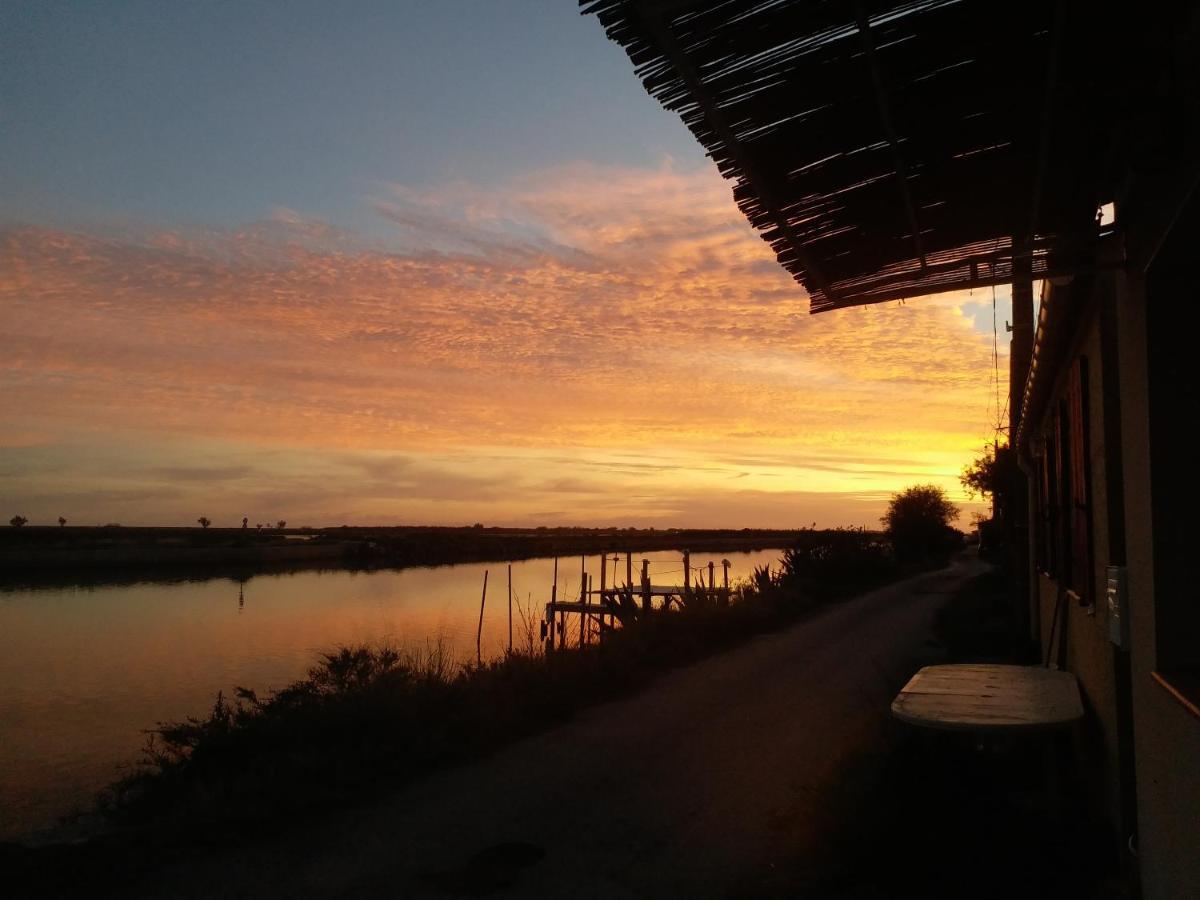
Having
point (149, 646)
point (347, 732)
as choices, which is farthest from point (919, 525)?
point (347, 732)

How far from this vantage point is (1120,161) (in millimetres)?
3346

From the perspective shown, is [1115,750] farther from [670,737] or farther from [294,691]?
[294,691]

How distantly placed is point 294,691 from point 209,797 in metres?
2.77

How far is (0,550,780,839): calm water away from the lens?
38.1 feet

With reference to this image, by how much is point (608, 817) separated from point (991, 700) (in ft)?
8.94

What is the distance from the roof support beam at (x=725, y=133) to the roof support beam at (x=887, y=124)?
481mm

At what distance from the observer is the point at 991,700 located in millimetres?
5852

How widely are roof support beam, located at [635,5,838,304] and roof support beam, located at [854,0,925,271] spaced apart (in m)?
0.48

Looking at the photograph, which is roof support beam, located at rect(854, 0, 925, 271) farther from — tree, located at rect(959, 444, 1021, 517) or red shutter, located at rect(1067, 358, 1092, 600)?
tree, located at rect(959, 444, 1021, 517)

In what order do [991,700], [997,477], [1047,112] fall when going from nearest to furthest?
[1047,112] < [991,700] < [997,477]

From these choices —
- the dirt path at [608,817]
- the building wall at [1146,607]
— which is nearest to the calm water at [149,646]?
the dirt path at [608,817]

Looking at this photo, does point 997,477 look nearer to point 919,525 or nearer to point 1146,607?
point 1146,607

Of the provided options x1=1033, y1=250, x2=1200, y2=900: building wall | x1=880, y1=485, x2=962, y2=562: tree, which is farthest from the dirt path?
x1=880, y1=485, x2=962, y2=562: tree

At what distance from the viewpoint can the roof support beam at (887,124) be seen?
285cm
